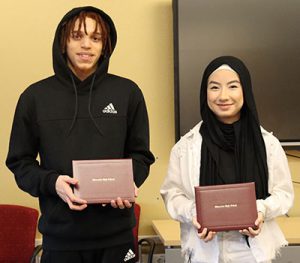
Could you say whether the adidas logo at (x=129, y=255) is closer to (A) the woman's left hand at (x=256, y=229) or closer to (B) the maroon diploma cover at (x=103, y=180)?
(B) the maroon diploma cover at (x=103, y=180)

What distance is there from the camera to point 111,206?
1891 mm

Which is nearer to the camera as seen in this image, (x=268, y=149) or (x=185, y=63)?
(x=268, y=149)

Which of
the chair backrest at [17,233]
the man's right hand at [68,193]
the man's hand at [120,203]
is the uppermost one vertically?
the man's right hand at [68,193]

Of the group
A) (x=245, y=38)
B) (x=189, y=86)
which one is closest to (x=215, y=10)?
(x=245, y=38)

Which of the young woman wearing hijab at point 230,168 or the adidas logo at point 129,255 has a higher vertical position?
the young woman wearing hijab at point 230,168

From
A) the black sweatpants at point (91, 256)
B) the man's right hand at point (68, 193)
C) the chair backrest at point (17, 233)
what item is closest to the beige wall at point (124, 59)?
the chair backrest at point (17, 233)

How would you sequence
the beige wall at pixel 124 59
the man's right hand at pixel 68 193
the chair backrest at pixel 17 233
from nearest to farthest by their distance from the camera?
1. the man's right hand at pixel 68 193
2. the chair backrest at pixel 17 233
3. the beige wall at pixel 124 59

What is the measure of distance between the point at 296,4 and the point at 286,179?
1876mm

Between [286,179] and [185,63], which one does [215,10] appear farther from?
[286,179]

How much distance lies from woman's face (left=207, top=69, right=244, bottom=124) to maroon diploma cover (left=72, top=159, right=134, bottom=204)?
0.47 metres

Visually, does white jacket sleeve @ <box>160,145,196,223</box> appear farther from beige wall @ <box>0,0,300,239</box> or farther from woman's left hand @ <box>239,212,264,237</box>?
beige wall @ <box>0,0,300,239</box>

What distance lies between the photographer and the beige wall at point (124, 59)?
345 cm

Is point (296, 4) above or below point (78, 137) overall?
above

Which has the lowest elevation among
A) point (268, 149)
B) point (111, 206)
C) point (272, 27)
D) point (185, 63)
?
point (111, 206)
